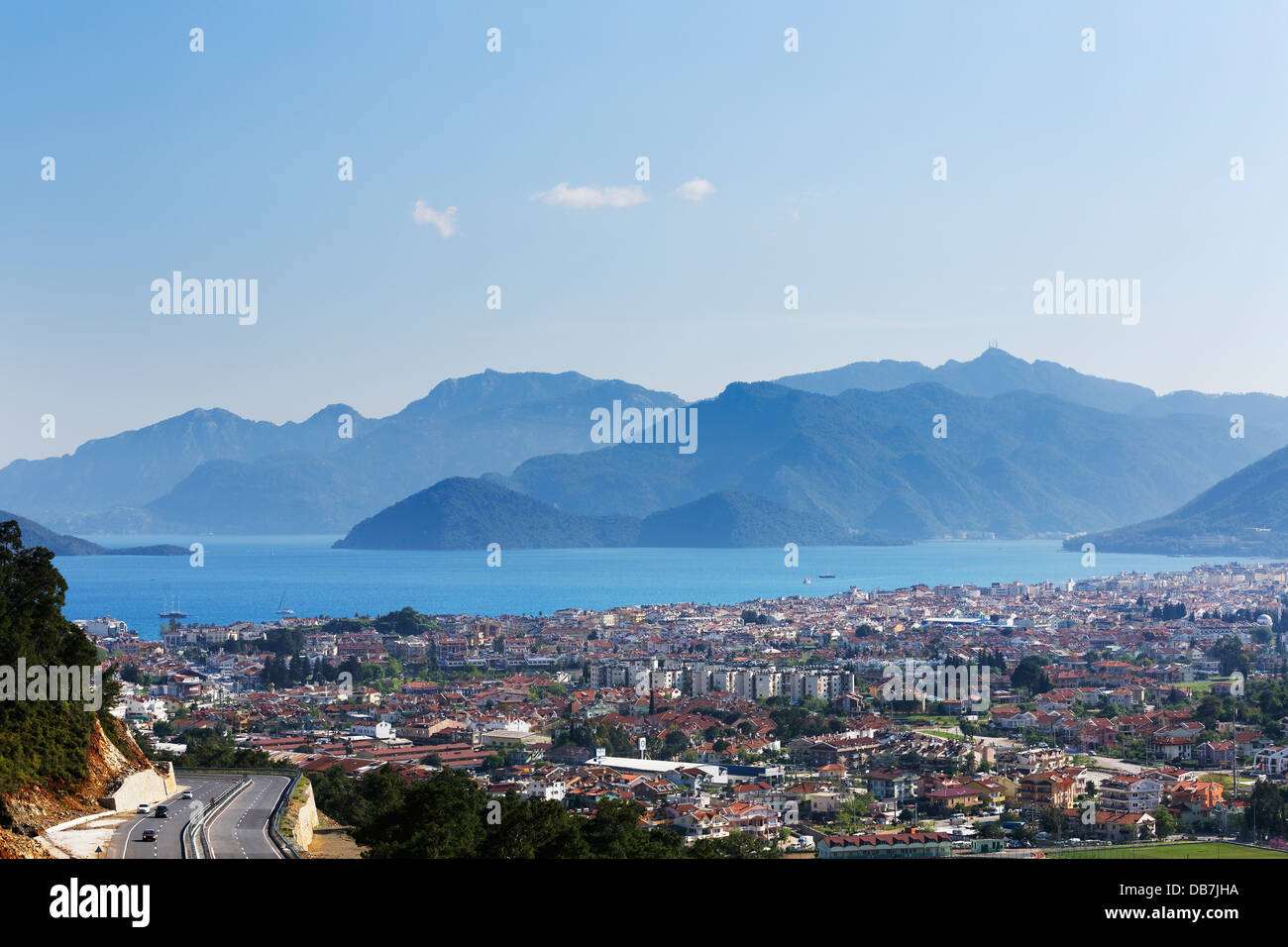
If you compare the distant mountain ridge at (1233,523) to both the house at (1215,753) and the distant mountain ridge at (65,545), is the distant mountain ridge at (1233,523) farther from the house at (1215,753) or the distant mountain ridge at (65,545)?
the distant mountain ridge at (65,545)

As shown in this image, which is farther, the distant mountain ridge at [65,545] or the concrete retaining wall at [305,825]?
the distant mountain ridge at [65,545]

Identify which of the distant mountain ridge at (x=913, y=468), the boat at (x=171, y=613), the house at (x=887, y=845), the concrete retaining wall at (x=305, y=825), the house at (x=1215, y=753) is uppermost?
the distant mountain ridge at (x=913, y=468)

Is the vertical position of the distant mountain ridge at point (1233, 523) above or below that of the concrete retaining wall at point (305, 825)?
above

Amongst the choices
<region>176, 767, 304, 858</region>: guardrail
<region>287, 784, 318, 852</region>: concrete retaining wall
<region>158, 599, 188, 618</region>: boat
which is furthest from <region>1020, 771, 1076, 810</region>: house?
<region>158, 599, 188, 618</region>: boat

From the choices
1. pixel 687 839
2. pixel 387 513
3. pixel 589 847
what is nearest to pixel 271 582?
pixel 387 513

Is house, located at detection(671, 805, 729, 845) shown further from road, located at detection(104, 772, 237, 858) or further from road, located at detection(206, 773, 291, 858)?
road, located at detection(104, 772, 237, 858)

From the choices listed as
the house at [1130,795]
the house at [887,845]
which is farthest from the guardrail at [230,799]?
the house at [1130,795]

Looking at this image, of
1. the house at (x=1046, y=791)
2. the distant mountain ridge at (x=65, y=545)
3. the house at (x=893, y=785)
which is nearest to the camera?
the house at (x=1046, y=791)
